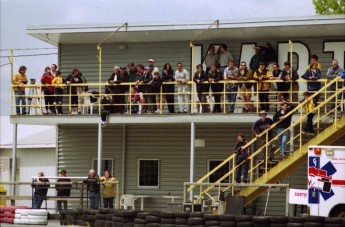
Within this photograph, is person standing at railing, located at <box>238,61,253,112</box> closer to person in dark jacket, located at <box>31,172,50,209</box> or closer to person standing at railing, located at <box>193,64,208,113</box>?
person standing at railing, located at <box>193,64,208,113</box>

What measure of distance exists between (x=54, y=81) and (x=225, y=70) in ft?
20.9

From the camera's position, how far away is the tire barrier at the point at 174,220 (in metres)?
25.0

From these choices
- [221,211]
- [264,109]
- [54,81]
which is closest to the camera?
[221,211]

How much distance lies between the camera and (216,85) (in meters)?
34.1

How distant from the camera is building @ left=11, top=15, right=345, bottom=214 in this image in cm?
3500

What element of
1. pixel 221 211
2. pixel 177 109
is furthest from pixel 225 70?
pixel 221 211

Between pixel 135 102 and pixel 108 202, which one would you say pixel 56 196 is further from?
pixel 135 102

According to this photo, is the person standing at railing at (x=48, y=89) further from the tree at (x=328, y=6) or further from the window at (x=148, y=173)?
the tree at (x=328, y=6)

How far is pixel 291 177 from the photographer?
35625 millimetres

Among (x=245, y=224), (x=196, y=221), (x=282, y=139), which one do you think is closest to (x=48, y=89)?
(x=282, y=139)

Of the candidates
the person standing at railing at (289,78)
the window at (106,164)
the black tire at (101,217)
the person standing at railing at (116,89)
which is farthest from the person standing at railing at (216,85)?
the black tire at (101,217)

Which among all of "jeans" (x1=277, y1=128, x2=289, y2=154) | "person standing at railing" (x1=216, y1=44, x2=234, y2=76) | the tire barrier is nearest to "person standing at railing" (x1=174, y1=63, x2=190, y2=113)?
"person standing at railing" (x1=216, y1=44, x2=234, y2=76)

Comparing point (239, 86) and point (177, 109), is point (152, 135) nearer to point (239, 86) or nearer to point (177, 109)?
point (177, 109)

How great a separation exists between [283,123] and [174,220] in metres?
6.72
